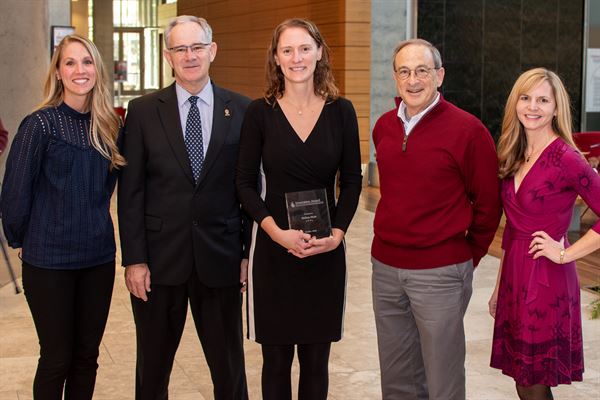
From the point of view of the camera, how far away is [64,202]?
3.87m

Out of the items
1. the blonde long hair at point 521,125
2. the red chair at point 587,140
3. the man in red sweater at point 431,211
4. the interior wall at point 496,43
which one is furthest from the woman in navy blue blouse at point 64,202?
the interior wall at point 496,43

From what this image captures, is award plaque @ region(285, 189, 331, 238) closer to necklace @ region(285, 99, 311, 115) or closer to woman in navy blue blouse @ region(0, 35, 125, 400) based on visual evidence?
necklace @ region(285, 99, 311, 115)

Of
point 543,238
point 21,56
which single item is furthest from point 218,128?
point 21,56

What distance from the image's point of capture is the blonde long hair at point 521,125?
3.74 meters

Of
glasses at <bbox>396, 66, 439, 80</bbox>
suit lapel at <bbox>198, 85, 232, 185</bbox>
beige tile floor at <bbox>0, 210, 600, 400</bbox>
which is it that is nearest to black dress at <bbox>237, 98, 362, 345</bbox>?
suit lapel at <bbox>198, 85, 232, 185</bbox>

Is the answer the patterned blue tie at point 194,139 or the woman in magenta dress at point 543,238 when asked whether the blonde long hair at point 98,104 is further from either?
the woman in magenta dress at point 543,238

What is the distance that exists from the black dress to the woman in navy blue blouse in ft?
1.85

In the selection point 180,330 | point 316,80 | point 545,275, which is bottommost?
point 180,330

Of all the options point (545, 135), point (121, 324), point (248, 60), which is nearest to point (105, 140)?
point (545, 135)

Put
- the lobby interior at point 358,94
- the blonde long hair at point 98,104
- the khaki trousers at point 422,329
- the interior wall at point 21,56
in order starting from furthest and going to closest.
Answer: the interior wall at point 21,56 → the lobby interior at point 358,94 → the blonde long hair at point 98,104 → the khaki trousers at point 422,329

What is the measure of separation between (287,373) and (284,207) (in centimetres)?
69

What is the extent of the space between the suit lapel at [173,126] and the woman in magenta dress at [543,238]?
1.23 meters

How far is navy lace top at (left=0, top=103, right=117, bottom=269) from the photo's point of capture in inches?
151

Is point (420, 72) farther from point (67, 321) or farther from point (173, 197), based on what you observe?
point (67, 321)
